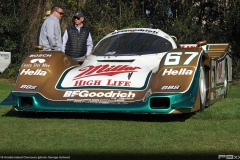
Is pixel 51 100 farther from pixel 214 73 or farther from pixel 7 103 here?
pixel 214 73

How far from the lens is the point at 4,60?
1434cm

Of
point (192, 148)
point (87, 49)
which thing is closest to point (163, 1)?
point (87, 49)

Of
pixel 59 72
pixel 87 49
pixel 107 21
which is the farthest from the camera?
pixel 107 21

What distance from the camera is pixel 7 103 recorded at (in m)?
7.34

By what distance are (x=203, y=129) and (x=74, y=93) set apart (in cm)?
192

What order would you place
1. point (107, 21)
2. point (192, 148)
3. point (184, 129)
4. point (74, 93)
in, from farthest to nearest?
point (107, 21) < point (74, 93) < point (184, 129) < point (192, 148)

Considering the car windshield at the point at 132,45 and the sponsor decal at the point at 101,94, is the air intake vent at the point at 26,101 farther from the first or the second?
the car windshield at the point at 132,45

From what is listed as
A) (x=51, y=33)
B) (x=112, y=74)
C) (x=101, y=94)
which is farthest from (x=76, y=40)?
(x=101, y=94)

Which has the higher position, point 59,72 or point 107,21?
point 59,72

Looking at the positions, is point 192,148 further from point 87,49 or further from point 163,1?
point 163,1

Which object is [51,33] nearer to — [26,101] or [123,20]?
[26,101]

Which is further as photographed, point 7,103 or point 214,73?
point 214,73

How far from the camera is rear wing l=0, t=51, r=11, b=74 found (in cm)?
1416

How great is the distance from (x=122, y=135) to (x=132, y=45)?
3.04 m
